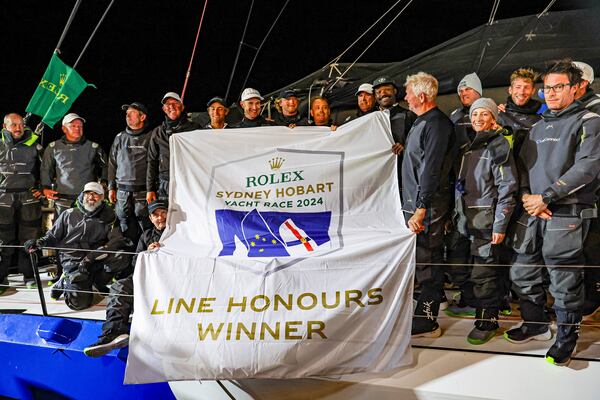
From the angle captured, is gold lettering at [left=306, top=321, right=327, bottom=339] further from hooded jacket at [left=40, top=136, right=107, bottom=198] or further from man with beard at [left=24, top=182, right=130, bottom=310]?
hooded jacket at [left=40, top=136, right=107, bottom=198]

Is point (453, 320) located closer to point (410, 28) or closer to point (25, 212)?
point (25, 212)

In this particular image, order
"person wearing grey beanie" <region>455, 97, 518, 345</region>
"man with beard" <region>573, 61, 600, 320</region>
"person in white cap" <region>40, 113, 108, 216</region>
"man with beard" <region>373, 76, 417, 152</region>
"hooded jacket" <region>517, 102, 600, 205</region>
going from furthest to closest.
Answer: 1. "person in white cap" <region>40, 113, 108, 216</region>
2. "man with beard" <region>373, 76, 417, 152</region>
3. "person wearing grey beanie" <region>455, 97, 518, 345</region>
4. "man with beard" <region>573, 61, 600, 320</region>
5. "hooded jacket" <region>517, 102, 600, 205</region>

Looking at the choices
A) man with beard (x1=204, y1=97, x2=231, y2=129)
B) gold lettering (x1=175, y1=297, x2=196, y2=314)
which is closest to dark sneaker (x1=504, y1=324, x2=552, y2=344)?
gold lettering (x1=175, y1=297, x2=196, y2=314)

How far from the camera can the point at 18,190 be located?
532cm

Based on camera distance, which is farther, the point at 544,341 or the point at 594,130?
the point at 544,341

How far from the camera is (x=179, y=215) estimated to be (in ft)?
11.8

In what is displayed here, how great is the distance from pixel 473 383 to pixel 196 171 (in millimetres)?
2467

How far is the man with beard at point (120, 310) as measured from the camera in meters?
3.37

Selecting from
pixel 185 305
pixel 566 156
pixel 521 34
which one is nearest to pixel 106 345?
pixel 185 305

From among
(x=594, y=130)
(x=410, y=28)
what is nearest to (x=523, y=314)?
(x=594, y=130)

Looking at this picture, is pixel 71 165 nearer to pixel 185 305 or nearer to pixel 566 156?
pixel 185 305

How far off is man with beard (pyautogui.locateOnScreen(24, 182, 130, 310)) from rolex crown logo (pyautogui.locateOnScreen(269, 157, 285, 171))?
1722 millimetres

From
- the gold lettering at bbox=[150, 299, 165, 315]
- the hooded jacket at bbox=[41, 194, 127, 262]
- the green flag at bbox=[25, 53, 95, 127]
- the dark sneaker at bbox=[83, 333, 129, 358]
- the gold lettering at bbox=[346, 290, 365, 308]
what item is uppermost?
the green flag at bbox=[25, 53, 95, 127]

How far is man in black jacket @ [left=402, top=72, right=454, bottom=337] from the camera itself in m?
3.06
